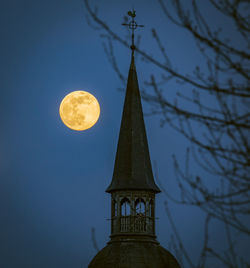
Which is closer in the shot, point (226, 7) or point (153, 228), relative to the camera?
point (226, 7)

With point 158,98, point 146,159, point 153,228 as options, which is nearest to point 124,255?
point 153,228

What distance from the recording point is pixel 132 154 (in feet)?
113

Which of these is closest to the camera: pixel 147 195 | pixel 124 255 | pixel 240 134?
pixel 240 134

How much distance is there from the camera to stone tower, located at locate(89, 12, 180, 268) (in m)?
32.3

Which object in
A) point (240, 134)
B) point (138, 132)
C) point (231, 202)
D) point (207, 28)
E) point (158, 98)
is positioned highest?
point (138, 132)

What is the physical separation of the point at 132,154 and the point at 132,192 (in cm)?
187

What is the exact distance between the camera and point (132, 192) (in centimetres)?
3388

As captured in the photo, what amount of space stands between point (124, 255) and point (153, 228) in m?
3.00

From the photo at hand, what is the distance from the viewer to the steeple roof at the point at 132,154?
34.0m

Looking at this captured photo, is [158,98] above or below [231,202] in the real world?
above

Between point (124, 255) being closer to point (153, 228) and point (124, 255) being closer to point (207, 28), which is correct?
point (153, 228)

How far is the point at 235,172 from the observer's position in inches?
261

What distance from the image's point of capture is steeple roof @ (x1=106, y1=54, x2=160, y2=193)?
1339 inches

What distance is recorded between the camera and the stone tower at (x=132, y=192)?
32312 mm
